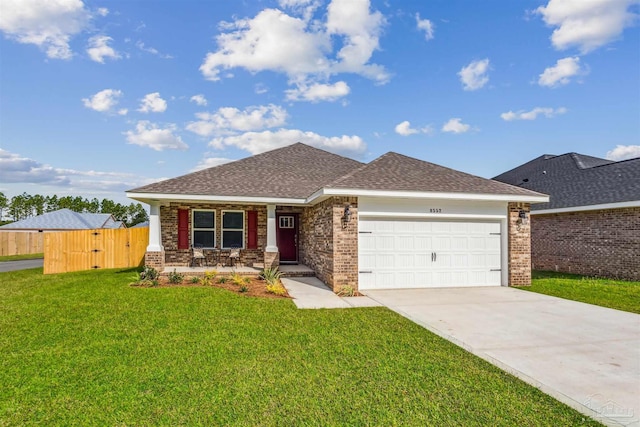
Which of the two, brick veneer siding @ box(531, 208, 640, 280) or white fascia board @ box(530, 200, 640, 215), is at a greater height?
white fascia board @ box(530, 200, 640, 215)

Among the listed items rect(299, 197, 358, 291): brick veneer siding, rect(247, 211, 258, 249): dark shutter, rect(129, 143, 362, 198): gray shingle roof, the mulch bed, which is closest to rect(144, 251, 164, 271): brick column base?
the mulch bed

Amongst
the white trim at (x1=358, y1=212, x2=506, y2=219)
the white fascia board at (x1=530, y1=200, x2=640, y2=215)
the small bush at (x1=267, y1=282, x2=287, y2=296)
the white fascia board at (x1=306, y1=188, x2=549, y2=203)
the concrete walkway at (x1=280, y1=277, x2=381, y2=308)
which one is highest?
the white fascia board at (x1=306, y1=188, x2=549, y2=203)

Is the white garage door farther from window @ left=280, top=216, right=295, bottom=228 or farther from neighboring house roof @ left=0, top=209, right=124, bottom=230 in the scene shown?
neighboring house roof @ left=0, top=209, right=124, bottom=230

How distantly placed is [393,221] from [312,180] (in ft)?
16.1

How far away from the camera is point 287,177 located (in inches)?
538

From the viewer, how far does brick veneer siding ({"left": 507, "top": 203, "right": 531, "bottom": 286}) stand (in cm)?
1023

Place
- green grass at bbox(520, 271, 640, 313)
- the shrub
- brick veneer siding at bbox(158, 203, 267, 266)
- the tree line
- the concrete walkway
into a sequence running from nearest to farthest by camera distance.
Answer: the concrete walkway
green grass at bbox(520, 271, 640, 313)
the shrub
brick veneer siding at bbox(158, 203, 267, 266)
the tree line

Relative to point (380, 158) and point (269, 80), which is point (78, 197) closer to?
point (269, 80)

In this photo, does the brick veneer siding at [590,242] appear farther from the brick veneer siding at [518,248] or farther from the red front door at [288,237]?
the red front door at [288,237]

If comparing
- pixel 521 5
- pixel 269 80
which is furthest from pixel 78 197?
pixel 521 5

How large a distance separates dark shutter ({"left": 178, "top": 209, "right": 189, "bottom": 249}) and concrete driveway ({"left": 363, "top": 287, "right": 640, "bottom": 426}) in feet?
25.0

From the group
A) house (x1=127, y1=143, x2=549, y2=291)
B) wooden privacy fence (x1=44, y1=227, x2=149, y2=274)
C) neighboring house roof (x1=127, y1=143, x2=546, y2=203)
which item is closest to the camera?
house (x1=127, y1=143, x2=549, y2=291)

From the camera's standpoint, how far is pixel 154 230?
1152 cm

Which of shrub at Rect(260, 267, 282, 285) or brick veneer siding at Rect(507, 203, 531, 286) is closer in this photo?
shrub at Rect(260, 267, 282, 285)
